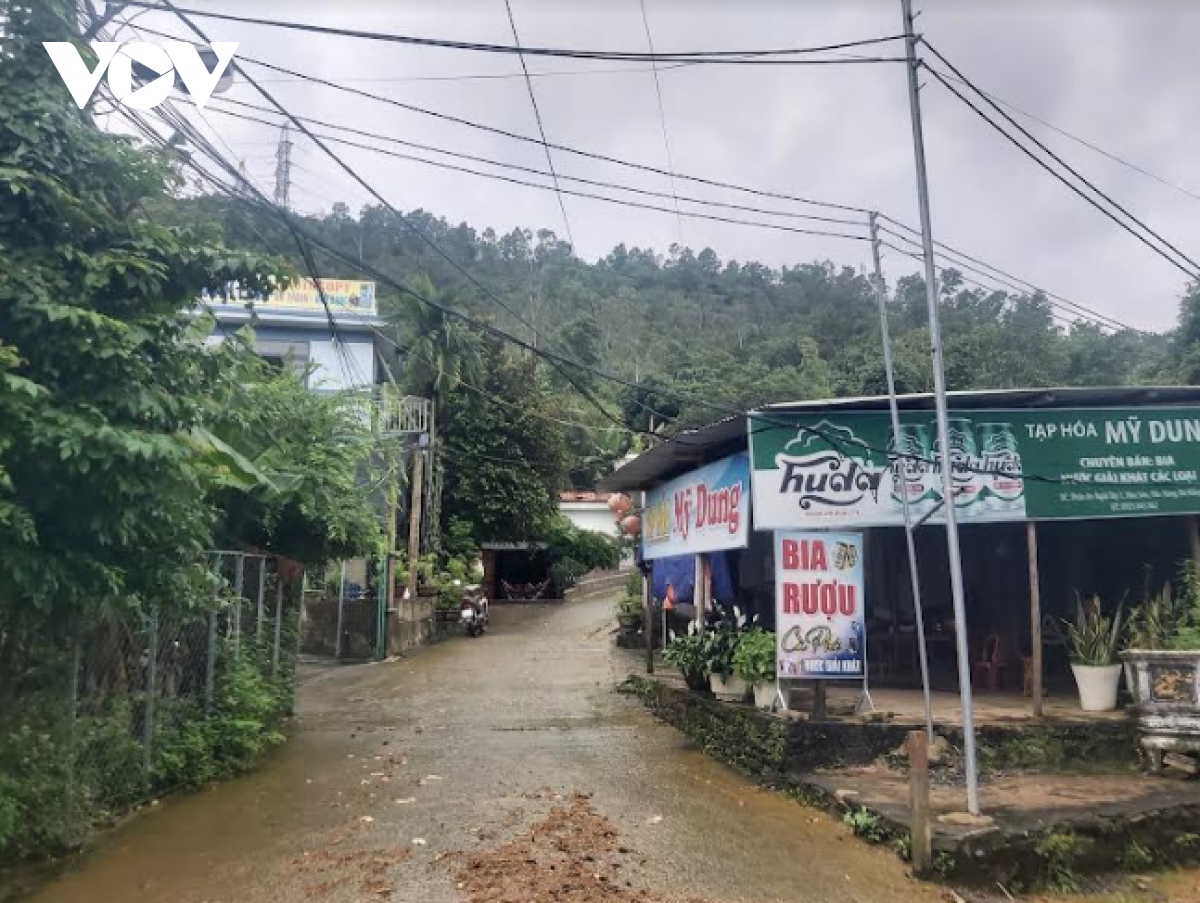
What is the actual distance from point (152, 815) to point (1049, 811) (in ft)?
22.2

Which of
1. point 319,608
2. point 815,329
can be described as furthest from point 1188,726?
point 815,329

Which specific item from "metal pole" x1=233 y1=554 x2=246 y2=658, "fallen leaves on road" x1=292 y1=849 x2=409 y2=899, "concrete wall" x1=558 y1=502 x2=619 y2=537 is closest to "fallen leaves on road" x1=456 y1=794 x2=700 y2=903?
"fallen leaves on road" x1=292 y1=849 x2=409 y2=899

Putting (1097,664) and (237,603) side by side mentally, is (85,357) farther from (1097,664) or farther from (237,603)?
(1097,664)

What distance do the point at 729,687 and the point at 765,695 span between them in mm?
881

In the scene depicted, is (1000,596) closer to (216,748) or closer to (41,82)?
(216,748)

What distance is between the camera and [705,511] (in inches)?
436

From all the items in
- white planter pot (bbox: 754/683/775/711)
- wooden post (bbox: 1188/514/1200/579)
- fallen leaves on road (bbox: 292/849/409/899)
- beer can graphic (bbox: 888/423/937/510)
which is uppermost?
beer can graphic (bbox: 888/423/937/510)

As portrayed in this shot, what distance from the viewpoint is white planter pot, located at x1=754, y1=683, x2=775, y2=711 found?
915 centimetres

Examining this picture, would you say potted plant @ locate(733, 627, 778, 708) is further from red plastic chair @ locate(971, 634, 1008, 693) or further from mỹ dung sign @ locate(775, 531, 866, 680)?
red plastic chair @ locate(971, 634, 1008, 693)

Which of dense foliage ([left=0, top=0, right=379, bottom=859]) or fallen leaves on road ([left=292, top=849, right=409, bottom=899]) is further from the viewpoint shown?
fallen leaves on road ([left=292, top=849, right=409, bottom=899])

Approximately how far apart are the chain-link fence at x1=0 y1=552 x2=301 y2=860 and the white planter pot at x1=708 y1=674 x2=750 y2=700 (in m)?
4.75

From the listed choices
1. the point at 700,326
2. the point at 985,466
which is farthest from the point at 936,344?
the point at 700,326

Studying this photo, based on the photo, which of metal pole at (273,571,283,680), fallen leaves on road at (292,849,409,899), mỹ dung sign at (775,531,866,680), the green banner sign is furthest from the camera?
metal pole at (273,571,283,680)

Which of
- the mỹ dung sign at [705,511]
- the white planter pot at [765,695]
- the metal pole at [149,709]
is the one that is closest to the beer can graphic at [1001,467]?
the mỹ dung sign at [705,511]
